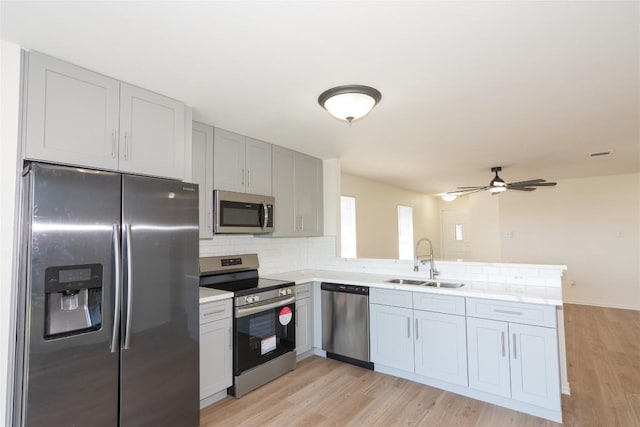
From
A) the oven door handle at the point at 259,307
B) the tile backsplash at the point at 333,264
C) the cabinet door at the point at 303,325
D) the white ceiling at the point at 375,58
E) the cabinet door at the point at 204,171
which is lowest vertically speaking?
the cabinet door at the point at 303,325

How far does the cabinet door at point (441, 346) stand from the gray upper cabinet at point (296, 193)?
1.68 m

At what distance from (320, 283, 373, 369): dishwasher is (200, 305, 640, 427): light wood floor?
4.8 inches

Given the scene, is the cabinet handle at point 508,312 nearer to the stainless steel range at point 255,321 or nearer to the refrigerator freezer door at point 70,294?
the stainless steel range at point 255,321

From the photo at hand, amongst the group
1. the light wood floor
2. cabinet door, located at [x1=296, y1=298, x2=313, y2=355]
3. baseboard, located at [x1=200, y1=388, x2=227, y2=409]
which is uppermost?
cabinet door, located at [x1=296, y1=298, x2=313, y2=355]

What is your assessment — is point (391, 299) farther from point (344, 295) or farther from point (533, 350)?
point (533, 350)

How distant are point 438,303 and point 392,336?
0.59 meters

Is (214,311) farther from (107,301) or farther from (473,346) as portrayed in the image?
(473,346)

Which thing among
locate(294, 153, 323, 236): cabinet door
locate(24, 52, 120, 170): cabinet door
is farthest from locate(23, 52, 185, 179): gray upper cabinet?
locate(294, 153, 323, 236): cabinet door

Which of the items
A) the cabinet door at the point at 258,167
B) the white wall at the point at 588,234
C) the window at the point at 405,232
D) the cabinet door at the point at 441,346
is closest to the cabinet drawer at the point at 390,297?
the cabinet door at the point at 441,346

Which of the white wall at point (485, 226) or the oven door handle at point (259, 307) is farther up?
the white wall at point (485, 226)

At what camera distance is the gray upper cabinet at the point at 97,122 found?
181 cm

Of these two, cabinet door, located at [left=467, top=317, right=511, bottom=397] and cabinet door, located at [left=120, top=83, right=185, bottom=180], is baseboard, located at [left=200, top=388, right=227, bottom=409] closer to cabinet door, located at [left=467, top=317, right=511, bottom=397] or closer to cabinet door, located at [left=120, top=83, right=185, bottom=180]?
cabinet door, located at [left=120, top=83, right=185, bottom=180]

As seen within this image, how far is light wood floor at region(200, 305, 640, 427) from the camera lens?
2.52 m

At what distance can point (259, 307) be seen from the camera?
10.0ft
